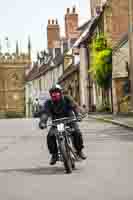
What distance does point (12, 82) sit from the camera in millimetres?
130000

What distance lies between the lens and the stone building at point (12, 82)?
129m

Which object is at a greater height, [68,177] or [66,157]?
[66,157]

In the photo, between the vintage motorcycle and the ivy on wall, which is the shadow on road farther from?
the ivy on wall

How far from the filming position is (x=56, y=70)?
94.9 metres

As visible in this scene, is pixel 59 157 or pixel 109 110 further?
pixel 109 110

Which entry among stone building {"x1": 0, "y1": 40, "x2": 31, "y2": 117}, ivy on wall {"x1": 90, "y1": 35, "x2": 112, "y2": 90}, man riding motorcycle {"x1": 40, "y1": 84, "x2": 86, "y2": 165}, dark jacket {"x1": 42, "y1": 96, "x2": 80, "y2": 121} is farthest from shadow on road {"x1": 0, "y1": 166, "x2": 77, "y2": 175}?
stone building {"x1": 0, "y1": 40, "x2": 31, "y2": 117}

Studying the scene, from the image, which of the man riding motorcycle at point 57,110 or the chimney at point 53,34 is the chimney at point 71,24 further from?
the man riding motorcycle at point 57,110

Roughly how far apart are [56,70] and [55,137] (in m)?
82.2

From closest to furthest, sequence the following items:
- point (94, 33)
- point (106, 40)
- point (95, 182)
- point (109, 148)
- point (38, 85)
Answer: point (95, 182)
point (109, 148)
point (106, 40)
point (94, 33)
point (38, 85)

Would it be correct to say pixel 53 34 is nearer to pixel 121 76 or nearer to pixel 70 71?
pixel 70 71

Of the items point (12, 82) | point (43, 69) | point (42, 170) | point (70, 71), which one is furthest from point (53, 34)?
point (42, 170)

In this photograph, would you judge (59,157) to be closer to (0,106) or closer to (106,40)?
(106,40)

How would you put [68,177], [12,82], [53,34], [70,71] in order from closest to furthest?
[68,177] → [70,71] → [53,34] → [12,82]

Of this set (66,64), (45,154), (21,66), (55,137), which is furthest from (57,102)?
(21,66)
